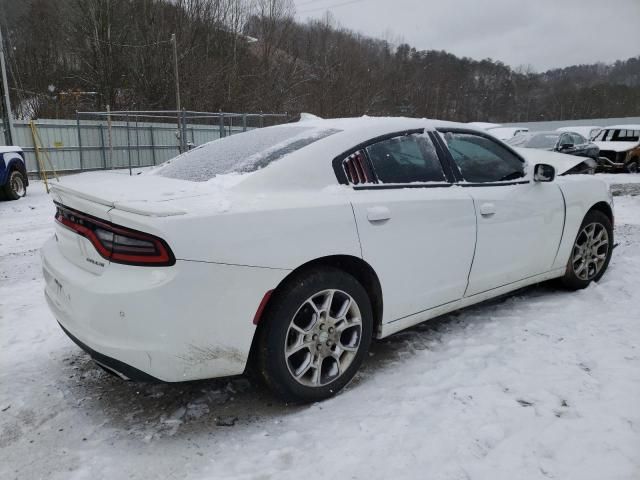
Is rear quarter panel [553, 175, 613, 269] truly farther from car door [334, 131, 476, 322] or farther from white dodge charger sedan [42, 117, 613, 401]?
car door [334, 131, 476, 322]

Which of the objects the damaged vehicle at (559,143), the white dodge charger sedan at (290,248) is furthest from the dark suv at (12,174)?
the damaged vehicle at (559,143)

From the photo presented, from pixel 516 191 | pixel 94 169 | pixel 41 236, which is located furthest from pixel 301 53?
pixel 516 191

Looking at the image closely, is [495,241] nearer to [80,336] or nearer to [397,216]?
[397,216]

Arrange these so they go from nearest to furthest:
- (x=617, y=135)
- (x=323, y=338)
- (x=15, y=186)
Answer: (x=323, y=338)
(x=15, y=186)
(x=617, y=135)

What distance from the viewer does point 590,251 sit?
447 centimetres

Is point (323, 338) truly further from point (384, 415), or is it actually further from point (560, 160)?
point (560, 160)

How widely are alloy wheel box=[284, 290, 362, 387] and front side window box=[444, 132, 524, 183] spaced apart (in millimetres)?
1352

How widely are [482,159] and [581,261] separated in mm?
1543

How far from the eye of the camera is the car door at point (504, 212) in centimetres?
340

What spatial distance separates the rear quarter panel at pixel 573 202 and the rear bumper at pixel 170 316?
277 cm

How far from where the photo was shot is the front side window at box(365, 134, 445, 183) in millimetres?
2994

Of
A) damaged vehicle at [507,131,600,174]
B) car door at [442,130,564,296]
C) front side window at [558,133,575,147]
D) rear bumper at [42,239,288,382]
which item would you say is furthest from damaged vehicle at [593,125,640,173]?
rear bumper at [42,239,288,382]

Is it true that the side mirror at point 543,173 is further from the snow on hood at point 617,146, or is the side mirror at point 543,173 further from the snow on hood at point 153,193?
the snow on hood at point 617,146

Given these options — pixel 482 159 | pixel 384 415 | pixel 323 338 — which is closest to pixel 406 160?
pixel 482 159
